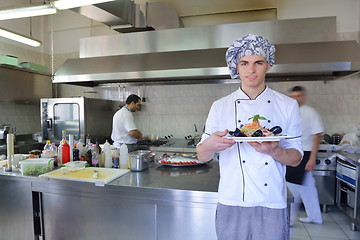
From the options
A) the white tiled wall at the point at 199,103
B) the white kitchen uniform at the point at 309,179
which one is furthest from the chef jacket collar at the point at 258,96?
the white tiled wall at the point at 199,103

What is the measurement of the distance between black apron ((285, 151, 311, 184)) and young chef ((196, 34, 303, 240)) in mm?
1998

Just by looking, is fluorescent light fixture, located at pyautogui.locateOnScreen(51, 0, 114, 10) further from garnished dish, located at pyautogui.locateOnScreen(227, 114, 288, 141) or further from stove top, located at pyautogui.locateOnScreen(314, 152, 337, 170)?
stove top, located at pyautogui.locateOnScreen(314, 152, 337, 170)

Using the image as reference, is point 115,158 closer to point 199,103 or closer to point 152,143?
point 152,143

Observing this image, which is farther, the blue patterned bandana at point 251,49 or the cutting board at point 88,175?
the cutting board at point 88,175

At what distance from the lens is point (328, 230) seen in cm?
305

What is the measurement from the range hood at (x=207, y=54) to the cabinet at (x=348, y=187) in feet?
3.77

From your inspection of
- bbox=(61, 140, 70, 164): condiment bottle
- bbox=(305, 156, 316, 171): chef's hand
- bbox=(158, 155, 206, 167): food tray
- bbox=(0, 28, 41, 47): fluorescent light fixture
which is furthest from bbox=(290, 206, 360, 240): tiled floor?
bbox=(0, 28, 41, 47): fluorescent light fixture

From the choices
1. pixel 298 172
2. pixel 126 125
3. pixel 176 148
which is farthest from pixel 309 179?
pixel 126 125

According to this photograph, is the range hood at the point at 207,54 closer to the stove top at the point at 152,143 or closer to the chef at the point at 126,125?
the chef at the point at 126,125

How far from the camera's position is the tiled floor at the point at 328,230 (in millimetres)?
2893

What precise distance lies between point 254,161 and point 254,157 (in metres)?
0.02

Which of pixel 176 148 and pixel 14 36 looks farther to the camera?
pixel 176 148

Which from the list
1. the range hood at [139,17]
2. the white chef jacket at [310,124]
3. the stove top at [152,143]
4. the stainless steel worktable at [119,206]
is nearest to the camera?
the stainless steel worktable at [119,206]

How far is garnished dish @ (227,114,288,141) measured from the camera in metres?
1.07
